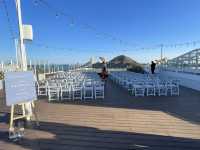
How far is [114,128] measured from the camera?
5.35 meters

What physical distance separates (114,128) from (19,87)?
215cm

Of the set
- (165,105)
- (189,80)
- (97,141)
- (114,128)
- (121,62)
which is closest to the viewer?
(97,141)

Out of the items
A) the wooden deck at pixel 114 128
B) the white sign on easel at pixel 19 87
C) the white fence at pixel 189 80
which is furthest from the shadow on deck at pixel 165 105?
the white fence at pixel 189 80

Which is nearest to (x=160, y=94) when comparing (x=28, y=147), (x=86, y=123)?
(x=86, y=123)

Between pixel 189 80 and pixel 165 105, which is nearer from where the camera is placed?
pixel 165 105

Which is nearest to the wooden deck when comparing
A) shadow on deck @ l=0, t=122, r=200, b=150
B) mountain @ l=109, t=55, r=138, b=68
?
shadow on deck @ l=0, t=122, r=200, b=150

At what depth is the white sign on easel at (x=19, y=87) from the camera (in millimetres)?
5199

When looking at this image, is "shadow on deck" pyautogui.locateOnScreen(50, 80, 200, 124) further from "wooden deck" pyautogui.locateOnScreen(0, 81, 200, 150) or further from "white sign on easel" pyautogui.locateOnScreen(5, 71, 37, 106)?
"white sign on easel" pyautogui.locateOnScreen(5, 71, 37, 106)

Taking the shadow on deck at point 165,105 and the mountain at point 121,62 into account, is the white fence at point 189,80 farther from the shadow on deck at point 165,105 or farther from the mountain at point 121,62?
the mountain at point 121,62

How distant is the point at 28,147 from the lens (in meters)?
4.36

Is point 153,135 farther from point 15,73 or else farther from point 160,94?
point 160,94

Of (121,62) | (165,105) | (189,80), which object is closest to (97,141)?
(165,105)

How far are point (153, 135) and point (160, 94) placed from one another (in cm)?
559

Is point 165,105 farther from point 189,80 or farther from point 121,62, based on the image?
point 121,62
